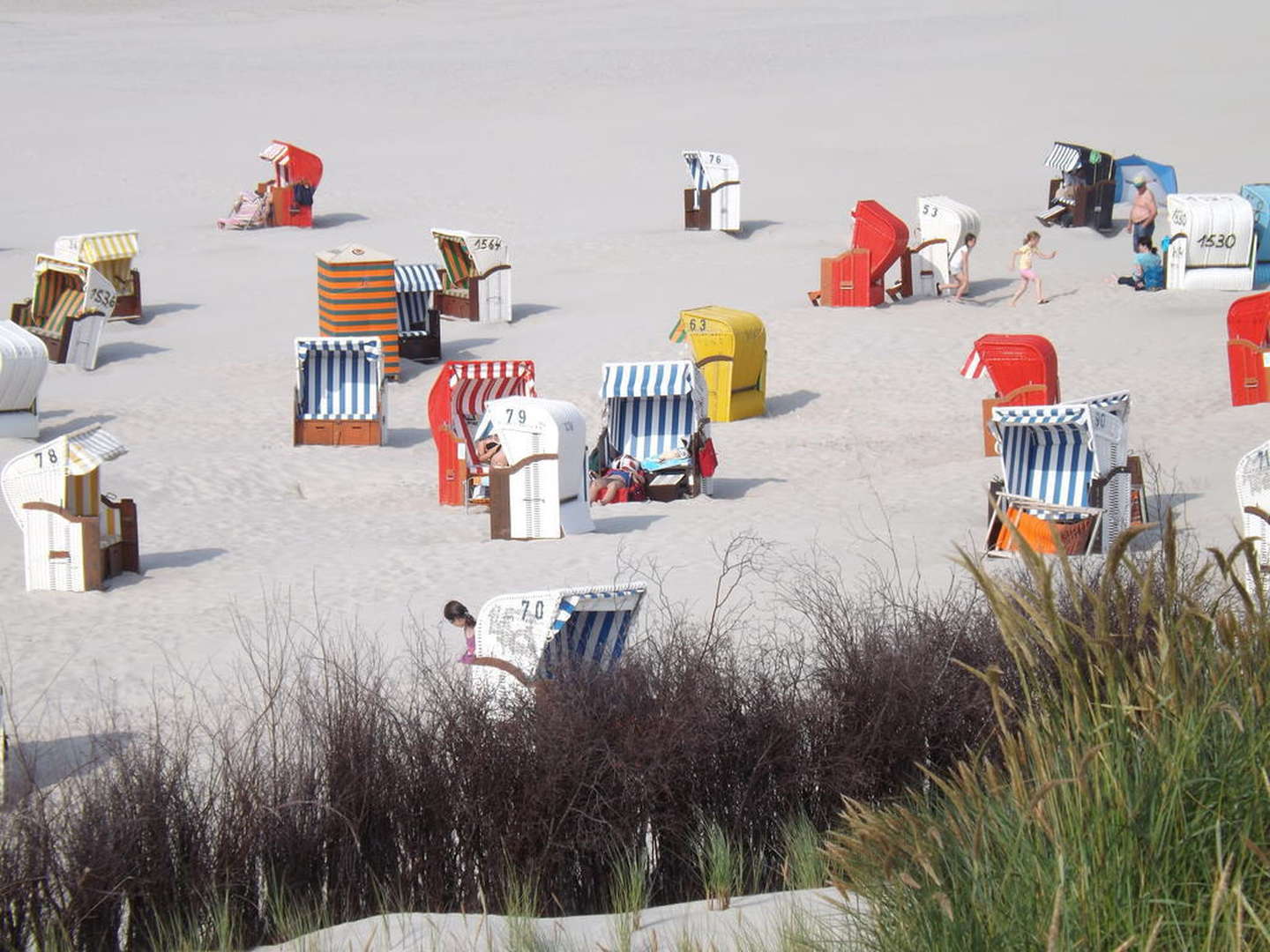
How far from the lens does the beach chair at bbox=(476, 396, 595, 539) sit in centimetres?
1209

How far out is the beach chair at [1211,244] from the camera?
21578 mm

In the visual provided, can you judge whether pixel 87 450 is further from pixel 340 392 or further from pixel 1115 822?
pixel 1115 822

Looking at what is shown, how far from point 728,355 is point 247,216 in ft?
48.0

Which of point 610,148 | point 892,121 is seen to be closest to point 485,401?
point 610,148

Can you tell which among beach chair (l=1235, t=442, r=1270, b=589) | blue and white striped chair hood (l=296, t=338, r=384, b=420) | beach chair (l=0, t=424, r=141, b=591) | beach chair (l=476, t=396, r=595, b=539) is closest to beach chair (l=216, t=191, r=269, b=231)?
blue and white striped chair hood (l=296, t=338, r=384, b=420)

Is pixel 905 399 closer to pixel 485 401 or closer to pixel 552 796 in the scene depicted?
pixel 485 401

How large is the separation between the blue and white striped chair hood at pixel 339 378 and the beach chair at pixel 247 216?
41.0 feet

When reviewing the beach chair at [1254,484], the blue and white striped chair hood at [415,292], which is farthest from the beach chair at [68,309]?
the beach chair at [1254,484]

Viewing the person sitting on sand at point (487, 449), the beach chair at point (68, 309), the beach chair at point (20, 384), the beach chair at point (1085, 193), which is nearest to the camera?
the person sitting on sand at point (487, 449)

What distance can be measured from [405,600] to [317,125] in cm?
3279

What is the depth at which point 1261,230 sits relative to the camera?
21875 millimetres

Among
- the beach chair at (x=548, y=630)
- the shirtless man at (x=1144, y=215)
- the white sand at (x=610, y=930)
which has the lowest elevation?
the white sand at (x=610, y=930)

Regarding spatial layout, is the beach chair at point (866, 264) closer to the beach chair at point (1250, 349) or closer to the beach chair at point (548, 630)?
the beach chair at point (1250, 349)

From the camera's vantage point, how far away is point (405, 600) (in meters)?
10.3
